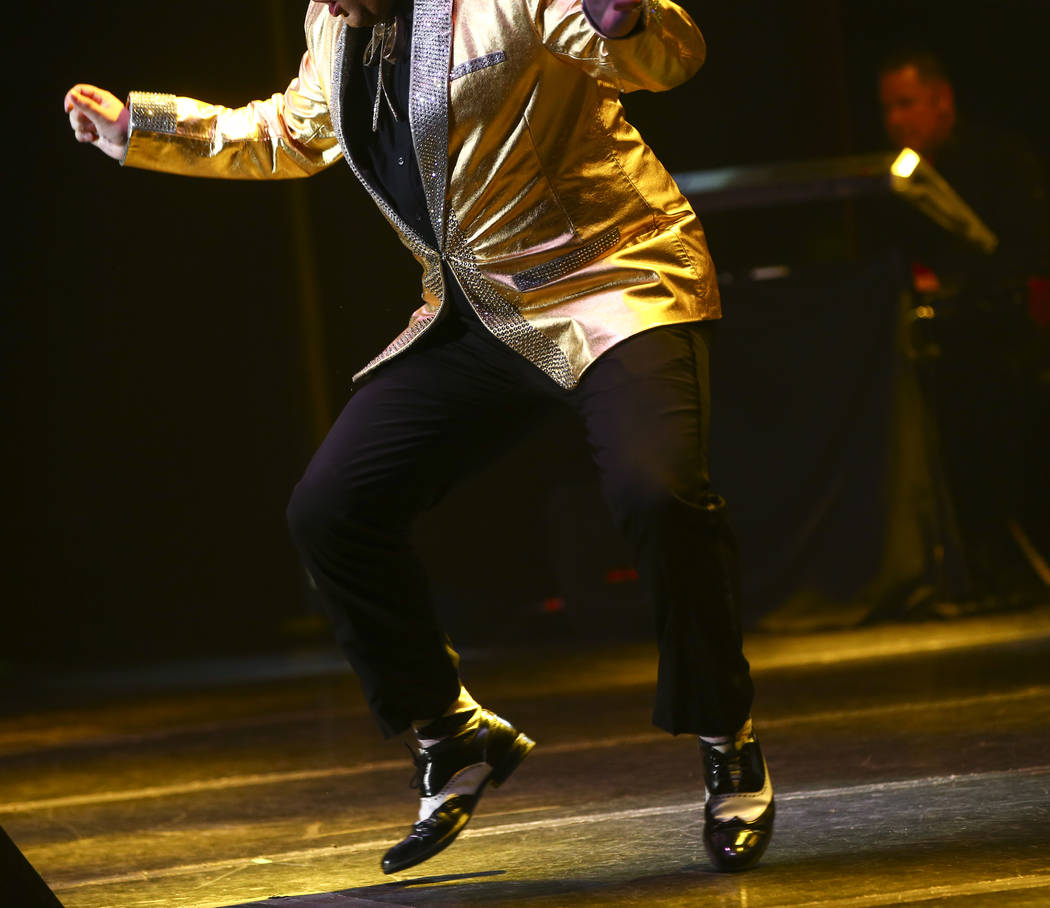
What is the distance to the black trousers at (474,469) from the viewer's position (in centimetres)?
206

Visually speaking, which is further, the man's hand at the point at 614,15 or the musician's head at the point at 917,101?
the musician's head at the point at 917,101

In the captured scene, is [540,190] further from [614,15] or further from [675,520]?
[675,520]

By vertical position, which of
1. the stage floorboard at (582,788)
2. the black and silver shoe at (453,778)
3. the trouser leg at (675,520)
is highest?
the trouser leg at (675,520)

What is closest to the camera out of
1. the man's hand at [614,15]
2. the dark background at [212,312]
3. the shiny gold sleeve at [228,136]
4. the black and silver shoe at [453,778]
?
the man's hand at [614,15]

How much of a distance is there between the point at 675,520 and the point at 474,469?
1.58 feet

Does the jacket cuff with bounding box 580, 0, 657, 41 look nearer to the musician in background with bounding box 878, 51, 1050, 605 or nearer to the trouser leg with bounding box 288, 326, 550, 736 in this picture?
the trouser leg with bounding box 288, 326, 550, 736

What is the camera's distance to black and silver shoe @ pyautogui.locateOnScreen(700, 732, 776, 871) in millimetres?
2074

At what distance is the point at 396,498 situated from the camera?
230cm

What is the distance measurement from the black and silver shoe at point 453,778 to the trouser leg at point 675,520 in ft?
1.36

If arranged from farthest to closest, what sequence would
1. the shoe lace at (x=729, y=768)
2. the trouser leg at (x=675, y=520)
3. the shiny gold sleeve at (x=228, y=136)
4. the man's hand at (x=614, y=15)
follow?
1. the shiny gold sleeve at (x=228, y=136)
2. the shoe lace at (x=729, y=768)
3. the trouser leg at (x=675, y=520)
4. the man's hand at (x=614, y=15)

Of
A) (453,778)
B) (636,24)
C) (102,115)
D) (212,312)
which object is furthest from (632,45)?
(212,312)

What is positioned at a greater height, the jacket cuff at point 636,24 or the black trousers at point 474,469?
the jacket cuff at point 636,24

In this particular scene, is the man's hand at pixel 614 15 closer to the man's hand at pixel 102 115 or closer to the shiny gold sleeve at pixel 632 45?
the shiny gold sleeve at pixel 632 45

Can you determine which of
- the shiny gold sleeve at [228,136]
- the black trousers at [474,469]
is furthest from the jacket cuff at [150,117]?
the black trousers at [474,469]
